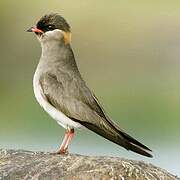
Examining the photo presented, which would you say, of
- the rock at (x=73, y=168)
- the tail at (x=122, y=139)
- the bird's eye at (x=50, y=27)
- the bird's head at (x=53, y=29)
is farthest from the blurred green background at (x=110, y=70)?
the rock at (x=73, y=168)

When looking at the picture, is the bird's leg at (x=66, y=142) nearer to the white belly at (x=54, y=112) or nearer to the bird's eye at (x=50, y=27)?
the white belly at (x=54, y=112)

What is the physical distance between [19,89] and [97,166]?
1355 cm

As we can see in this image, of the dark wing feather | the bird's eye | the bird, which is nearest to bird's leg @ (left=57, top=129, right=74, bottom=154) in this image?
the bird

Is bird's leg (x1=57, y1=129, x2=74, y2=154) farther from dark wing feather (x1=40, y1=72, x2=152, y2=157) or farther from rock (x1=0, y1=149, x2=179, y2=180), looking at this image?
rock (x1=0, y1=149, x2=179, y2=180)

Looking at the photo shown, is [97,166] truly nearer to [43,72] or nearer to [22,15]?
[43,72]

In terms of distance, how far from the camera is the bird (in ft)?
42.8

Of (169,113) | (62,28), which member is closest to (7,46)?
(169,113)

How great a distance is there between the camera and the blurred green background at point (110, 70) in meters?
21.1

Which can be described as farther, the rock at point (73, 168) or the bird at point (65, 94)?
the bird at point (65, 94)

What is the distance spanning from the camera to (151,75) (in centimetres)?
2819

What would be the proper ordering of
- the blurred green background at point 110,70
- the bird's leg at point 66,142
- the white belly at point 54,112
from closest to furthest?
the bird's leg at point 66,142 < the white belly at point 54,112 < the blurred green background at point 110,70

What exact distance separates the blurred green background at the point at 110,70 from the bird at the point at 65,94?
16.7 ft

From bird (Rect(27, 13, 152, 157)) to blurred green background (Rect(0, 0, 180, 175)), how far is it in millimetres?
5081

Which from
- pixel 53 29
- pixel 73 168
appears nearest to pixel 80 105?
pixel 53 29
